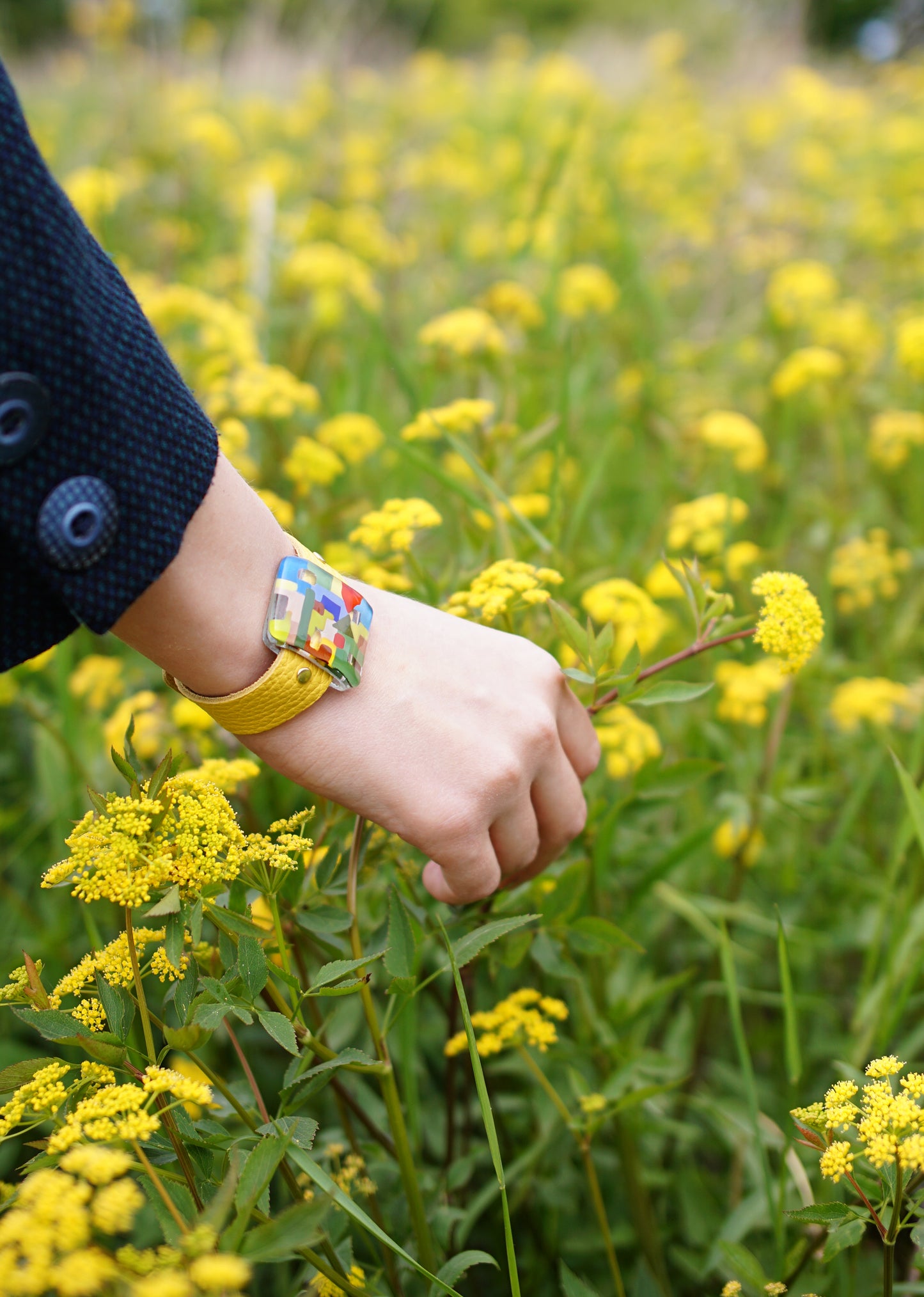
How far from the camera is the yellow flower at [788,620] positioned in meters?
0.78

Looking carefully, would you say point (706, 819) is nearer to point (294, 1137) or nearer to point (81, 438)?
point (294, 1137)

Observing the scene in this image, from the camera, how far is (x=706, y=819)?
56.5 inches

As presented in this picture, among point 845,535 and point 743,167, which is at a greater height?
point 743,167

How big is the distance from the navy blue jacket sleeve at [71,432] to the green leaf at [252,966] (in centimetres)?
25

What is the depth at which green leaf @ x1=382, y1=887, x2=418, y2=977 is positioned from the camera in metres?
0.70

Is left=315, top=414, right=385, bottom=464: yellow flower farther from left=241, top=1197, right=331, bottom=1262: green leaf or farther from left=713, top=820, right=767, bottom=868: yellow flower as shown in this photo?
left=241, top=1197, right=331, bottom=1262: green leaf

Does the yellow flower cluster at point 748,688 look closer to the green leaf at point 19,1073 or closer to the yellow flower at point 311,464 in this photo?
the yellow flower at point 311,464

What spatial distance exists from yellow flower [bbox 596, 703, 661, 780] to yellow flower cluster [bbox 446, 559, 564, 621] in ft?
0.82

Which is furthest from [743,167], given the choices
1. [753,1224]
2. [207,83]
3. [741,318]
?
[753,1224]

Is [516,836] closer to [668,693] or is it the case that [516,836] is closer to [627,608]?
[668,693]

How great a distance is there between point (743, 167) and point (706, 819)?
11.6ft

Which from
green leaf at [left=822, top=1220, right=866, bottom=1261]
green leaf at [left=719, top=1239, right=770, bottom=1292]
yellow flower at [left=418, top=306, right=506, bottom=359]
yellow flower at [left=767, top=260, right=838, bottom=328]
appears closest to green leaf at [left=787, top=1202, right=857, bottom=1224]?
green leaf at [left=822, top=1220, right=866, bottom=1261]

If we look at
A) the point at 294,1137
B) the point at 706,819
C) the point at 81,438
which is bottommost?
the point at 706,819

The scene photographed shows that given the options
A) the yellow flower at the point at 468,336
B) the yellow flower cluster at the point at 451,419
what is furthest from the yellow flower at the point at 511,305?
the yellow flower cluster at the point at 451,419
